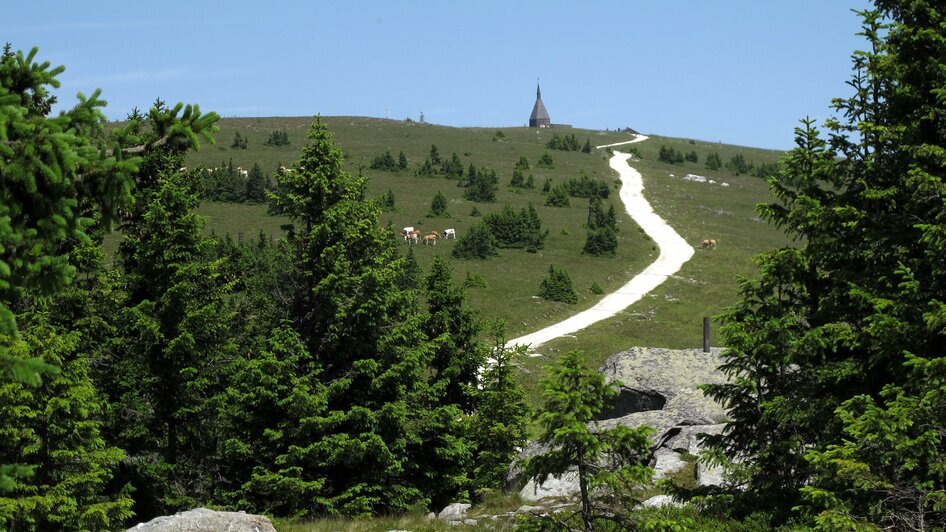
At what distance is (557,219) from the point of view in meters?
86.3

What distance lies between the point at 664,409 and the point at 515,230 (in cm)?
5340

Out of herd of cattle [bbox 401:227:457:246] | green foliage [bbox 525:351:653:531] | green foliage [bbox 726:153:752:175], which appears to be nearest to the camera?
green foliage [bbox 525:351:653:531]

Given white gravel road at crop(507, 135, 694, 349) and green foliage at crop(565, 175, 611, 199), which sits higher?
green foliage at crop(565, 175, 611, 199)

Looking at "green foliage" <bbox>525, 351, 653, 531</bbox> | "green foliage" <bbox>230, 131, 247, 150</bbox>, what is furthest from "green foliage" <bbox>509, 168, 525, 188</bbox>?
"green foliage" <bbox>525, 351, 653, 531</bbox>

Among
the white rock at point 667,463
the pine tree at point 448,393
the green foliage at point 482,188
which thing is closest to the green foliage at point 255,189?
the green foliage at point 482,188

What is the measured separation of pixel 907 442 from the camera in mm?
10734

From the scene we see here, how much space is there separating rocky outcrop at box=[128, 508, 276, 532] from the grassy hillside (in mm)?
10181

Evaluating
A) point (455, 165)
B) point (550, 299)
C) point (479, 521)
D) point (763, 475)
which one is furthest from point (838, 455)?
point (455, 165)

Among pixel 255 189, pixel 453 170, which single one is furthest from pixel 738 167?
pixel 255 189

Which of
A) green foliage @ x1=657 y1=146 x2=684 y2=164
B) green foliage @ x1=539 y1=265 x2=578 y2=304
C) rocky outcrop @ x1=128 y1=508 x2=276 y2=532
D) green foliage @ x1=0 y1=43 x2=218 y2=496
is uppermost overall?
green foliage @ x1=657 y1=146 x2=684 y2=164

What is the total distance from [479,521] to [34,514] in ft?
29.9

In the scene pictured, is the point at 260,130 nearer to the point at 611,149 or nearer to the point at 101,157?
the point at 611,149

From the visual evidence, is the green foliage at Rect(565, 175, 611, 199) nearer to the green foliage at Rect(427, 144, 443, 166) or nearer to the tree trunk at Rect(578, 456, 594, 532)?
the green foliage at Rect(427, 144, 443, 166)

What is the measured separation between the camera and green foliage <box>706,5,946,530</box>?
11.1 metres
